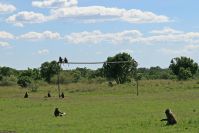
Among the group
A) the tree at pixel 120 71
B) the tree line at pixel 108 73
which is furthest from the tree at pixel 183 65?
the tree at pixel 120 71

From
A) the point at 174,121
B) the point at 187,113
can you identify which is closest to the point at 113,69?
the point at 187,113

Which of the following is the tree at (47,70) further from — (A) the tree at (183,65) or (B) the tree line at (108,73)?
(A) the tree at (183,65)

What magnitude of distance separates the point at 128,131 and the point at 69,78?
106767 millimetres

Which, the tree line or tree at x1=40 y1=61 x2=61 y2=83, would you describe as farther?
tree at x1=40 y1=61 x2=61 y2=83

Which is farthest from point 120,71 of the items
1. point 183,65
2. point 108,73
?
point 183,65

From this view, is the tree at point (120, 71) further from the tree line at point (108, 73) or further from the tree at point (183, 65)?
the tree at point (183, 65)

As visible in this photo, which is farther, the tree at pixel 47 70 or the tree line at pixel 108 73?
the tree at pixel 47 70

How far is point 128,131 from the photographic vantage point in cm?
2262

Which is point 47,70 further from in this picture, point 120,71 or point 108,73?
point 120,71

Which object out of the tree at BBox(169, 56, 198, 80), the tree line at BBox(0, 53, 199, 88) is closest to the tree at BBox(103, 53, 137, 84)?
the tree line at BBox(0, 53, 199, 88)

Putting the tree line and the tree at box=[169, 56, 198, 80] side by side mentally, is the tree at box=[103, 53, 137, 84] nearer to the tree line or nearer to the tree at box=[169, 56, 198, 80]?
the tree line

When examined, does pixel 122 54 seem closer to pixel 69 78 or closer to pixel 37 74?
pixel 69 78

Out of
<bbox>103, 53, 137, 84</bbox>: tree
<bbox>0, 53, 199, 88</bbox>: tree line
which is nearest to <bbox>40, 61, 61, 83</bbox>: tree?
<bbox>0, 53, 199, 88</bbox>: tree line

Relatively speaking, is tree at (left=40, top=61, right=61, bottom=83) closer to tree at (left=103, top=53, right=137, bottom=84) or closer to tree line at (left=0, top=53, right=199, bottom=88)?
tree line at (left=0, top=53, right=199, bottom=88)
